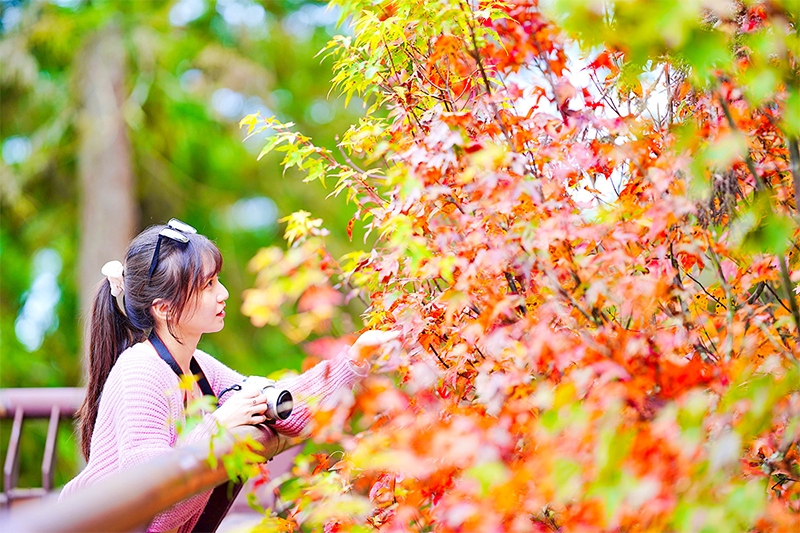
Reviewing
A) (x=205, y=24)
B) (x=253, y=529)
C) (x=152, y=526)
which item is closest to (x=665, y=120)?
(x=253, y=529)

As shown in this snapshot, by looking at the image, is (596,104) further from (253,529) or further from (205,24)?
(205,24)

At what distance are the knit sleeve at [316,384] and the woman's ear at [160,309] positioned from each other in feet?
1.34

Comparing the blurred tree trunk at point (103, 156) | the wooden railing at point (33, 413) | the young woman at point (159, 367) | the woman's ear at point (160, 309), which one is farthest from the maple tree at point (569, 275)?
the blurred tree trunk at point (103, 156)

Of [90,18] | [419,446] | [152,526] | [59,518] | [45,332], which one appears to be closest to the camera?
[59,518]

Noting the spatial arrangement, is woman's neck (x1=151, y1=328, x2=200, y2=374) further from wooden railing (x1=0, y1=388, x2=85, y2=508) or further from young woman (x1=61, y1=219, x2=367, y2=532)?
wooden railing (x1=0, y1=388, x2=85, y2=508)

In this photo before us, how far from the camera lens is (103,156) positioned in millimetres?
7059

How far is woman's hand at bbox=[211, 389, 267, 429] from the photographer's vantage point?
5.94 ft

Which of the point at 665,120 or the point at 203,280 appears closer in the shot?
the point at 665,120

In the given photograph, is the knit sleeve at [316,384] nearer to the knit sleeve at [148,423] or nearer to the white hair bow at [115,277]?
the knit sleeve at [148,423]

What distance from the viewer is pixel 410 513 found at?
1.39 m

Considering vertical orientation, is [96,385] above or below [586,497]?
below

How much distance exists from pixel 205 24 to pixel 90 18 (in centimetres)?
168

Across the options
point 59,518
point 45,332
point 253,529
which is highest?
point 59,518

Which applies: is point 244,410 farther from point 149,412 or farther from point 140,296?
point 140,296
